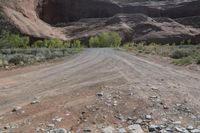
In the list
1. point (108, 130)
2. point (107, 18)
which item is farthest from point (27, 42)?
point (108, 130)

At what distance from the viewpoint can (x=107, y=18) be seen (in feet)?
460

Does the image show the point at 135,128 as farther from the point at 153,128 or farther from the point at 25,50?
the point at 25,50

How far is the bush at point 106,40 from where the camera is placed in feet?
355

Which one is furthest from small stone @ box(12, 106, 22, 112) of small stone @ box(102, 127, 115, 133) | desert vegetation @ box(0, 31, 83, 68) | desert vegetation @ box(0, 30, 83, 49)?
desert vegetation @ box(0, 30, 83, 49)

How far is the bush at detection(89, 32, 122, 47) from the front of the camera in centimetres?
10809

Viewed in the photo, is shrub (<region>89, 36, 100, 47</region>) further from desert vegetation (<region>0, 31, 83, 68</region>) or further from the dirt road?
the dirt road

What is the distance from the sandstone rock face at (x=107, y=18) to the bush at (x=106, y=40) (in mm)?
9693

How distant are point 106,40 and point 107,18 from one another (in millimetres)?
31891

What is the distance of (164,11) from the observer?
489 ft

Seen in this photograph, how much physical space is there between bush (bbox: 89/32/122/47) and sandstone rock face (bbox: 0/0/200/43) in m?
9.69

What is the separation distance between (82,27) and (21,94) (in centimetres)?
11715

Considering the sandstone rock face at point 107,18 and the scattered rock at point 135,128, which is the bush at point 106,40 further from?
the scattered rock at point 135,128

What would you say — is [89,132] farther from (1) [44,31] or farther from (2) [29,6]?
(2) [29,6]

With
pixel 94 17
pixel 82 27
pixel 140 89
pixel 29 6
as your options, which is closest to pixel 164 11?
pixel 94 17
